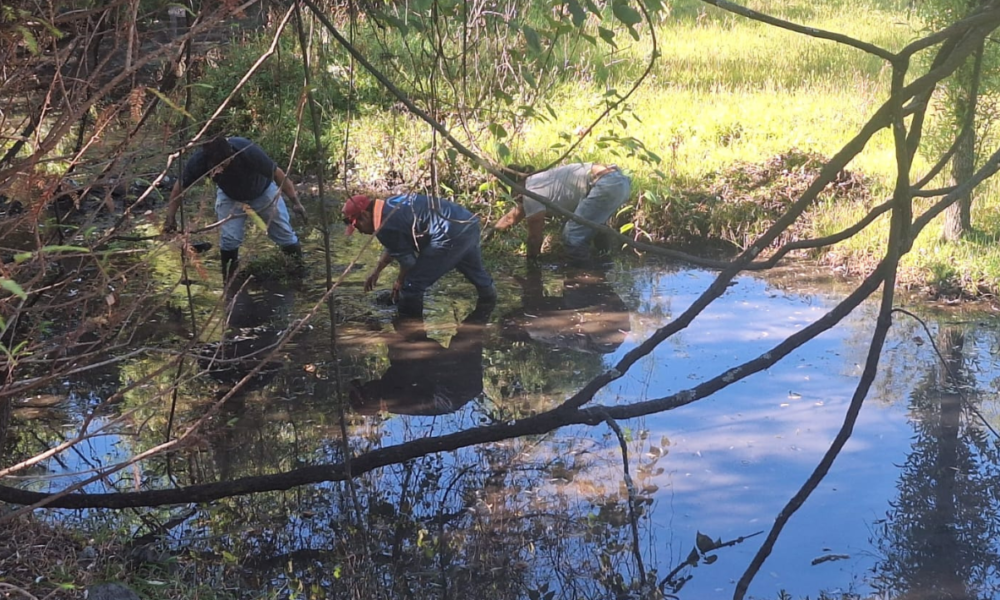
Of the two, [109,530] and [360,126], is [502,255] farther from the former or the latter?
[109,530]

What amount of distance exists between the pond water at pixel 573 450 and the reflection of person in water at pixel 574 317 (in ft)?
0.09

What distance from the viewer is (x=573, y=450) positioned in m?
5.70

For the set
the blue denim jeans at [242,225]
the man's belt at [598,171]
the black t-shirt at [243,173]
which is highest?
the man's belt at [598,171]

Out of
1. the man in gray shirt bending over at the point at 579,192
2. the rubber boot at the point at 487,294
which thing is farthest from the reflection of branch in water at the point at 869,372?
the man in gray shirt bending over at the point at 579,192

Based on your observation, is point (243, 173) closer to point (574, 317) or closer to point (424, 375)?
point (424, 375)

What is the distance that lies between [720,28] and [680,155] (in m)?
8.05

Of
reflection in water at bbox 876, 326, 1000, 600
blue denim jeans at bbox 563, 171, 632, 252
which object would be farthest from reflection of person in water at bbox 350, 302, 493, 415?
reflection in water at bbox 876, 326, 1000, 600

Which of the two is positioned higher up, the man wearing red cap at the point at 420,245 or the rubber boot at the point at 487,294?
the man wearing red cap at the point at 420,245

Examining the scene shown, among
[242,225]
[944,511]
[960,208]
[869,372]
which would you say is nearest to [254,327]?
[242,225]

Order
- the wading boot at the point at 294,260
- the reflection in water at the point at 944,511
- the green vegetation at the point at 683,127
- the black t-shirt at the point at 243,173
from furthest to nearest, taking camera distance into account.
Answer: the wading boot at the point at 294,260 < the green vegetation at the point at 683,127 < the black t-shirt at the point at 243,173 < the reflection in water at the point at 944,511

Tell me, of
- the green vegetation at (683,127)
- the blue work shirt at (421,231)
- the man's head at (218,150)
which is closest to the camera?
the man's head at (218,150)

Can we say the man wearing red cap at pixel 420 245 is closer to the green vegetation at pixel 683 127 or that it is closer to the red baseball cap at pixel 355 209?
the red baseball cap at pixel 355 209

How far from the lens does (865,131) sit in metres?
2.46

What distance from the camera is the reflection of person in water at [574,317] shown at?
24.3 feet
